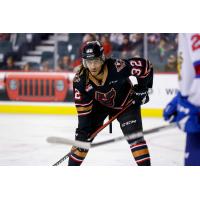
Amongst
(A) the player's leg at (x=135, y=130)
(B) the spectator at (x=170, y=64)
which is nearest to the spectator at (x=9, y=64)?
(B) the spectator at (x=170, y=64)

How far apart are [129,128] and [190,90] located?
1.22 m

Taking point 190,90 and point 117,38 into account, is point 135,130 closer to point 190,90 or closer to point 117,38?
point 190,90

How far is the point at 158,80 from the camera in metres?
4.24

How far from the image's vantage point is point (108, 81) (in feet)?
7.89

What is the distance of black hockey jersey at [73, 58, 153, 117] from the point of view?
2385mm

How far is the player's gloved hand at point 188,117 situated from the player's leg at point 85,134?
1.30 meters

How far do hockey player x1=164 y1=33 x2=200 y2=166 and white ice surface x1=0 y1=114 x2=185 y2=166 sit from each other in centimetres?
130

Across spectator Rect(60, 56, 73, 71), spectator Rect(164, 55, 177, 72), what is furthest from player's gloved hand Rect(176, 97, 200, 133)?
spectator Rect(60, 56, 73, 71)

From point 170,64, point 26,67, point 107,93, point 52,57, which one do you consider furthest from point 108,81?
point 26,67

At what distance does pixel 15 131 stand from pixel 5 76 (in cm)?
115

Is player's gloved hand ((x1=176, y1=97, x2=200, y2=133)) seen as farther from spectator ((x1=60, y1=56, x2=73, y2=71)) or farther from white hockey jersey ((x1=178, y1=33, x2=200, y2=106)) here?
spectator ((x1=60, y1=56, x2=73, y2=71))

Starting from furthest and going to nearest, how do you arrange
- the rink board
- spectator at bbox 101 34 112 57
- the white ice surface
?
the rink board < spectator at bbox 101 34 112 57 < the white ice surface
